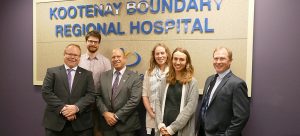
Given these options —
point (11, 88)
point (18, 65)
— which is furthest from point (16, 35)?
point (11, 88)

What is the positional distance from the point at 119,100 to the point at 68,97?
1.85 ft

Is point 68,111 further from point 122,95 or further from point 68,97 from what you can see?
point 122,95

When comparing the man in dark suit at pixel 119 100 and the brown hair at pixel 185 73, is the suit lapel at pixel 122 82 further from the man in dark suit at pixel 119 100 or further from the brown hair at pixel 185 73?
the brown hair at pixel 185 73

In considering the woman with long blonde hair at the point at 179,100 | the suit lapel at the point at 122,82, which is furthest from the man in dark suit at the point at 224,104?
the suit lapel at the point at 122,82

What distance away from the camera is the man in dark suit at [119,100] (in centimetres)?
330

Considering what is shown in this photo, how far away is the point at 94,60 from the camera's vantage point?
3729 mm

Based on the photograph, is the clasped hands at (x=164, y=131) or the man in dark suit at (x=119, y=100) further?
the man in dark suit at (x=119, y=100)

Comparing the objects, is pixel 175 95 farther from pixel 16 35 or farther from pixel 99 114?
pixel 16 35

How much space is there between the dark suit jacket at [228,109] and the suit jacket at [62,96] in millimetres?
1403

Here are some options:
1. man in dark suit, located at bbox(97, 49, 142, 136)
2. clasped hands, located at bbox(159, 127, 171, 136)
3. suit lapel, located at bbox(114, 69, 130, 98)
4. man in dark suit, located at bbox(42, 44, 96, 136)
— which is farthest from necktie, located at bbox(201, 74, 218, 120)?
man in dark suit, located at bbox(42, 44, 96, 136)

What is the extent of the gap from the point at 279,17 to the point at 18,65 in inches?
147

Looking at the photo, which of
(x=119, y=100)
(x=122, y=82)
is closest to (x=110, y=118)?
(x=119, y=100)

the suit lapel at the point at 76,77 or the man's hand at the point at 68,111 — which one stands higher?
the suit lapel at the point at 76,77

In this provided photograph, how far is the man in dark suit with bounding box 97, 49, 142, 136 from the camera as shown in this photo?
3299mm
